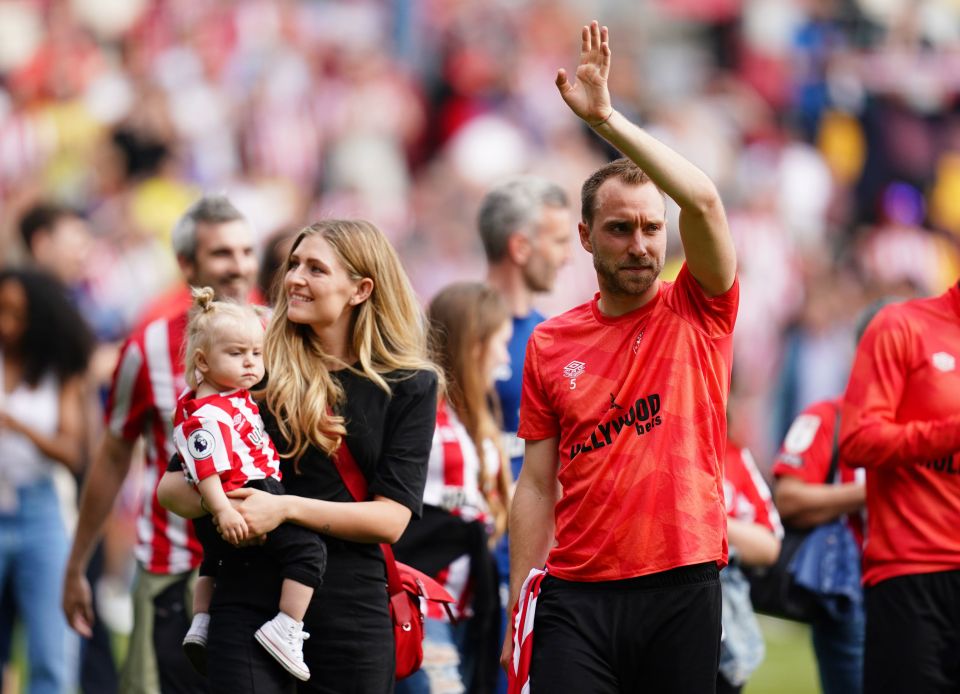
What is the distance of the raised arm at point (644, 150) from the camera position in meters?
4.42

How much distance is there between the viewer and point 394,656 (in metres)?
4.99

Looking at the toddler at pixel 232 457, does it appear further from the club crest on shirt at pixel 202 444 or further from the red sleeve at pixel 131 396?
the red sleeve at pixel 131 396

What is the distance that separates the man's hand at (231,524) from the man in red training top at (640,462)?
37.0 inches

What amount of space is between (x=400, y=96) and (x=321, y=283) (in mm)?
13333

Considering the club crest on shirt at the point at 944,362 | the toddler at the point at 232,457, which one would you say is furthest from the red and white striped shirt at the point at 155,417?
the club crest on shirt at the point at 944,362

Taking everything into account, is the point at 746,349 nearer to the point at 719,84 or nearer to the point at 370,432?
the point at 719,84

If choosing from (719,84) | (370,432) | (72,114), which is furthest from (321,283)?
(719,84)

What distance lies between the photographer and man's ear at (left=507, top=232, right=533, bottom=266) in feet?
23.6

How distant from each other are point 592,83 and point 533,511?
143 cm

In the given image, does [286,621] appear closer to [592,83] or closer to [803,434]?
[592,83]

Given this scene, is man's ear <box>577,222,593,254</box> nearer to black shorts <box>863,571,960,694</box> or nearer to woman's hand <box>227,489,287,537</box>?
woman's hand <box>227,489,287,537</box>

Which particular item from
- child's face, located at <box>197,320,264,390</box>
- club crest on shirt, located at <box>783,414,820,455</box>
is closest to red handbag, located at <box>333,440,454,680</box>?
child's face, located at <box>197,320,264,390</box>

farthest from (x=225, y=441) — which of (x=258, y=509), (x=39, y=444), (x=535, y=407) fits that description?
(x=39, y=444)

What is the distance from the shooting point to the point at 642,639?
15.4 feet
